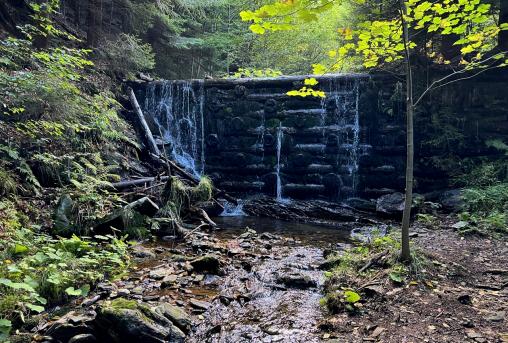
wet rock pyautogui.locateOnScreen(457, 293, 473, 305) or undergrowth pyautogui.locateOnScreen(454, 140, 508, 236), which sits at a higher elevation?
undergrowth pyautogui.locateOnScreen(454, 140, 508, 236)

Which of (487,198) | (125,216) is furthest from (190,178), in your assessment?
(487,198)

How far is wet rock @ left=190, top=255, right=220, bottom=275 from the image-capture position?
18.3 feet

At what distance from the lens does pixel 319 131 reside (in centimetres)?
1243

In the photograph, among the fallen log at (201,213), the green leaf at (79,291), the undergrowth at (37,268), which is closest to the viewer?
the undergrowth at (37,268)

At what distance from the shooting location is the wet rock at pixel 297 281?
500 centimetres

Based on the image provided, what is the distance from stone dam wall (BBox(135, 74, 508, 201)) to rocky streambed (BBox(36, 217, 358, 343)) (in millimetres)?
5009

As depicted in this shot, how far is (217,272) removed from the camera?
5.55m

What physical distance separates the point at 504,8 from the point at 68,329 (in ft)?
41.3

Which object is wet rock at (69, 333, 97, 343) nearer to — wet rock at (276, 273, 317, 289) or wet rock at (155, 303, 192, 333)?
wet rock at (155, 303, 192, 333)

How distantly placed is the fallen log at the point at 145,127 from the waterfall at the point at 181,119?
77 centimetres

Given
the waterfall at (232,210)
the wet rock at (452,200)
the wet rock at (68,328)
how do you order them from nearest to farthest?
1. the wet rock at (68,328)
2. the wet rock at (452,200)
3. the waterfall at (232,210)

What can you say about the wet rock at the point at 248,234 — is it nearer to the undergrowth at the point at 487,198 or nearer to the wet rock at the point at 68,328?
the undergrowth at the point at 487,198

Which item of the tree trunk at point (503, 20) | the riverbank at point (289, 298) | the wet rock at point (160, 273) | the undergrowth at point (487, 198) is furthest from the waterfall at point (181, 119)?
the tree trunk at point (503, 20)

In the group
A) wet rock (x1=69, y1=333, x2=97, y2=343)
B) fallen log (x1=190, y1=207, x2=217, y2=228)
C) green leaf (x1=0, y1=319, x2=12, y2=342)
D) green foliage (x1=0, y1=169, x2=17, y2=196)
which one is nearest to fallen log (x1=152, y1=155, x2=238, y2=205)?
fallen log (x1=190, y1=207, x2=217, y2=228)
